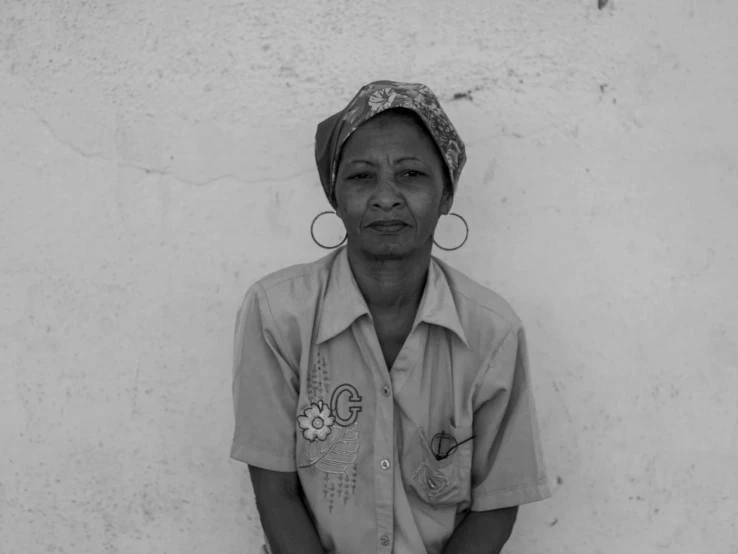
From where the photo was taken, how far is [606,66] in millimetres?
2293

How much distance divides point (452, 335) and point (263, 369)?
0.47m

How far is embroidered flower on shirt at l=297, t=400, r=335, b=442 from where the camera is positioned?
194cm

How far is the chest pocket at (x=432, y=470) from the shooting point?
Answer: 6.38 ft

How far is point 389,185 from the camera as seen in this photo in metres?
1.86

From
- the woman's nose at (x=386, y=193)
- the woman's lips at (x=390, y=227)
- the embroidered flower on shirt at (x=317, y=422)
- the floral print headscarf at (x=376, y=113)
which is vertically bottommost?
the embroidered flower on shirt at (x=317, y=422)

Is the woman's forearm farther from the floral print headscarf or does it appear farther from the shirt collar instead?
the floral print headscarf

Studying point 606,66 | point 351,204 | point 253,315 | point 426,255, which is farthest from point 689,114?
point 253,315

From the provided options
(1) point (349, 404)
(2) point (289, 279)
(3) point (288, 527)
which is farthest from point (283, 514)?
(2) point (289, 279)

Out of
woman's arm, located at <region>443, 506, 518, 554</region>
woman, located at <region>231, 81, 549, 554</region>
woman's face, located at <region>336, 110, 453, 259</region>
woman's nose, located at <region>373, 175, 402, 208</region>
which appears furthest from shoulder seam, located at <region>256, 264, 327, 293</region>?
woman's arm, located at <region>443, 506, 518, 554</region>

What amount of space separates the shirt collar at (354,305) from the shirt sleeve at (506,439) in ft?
0.40

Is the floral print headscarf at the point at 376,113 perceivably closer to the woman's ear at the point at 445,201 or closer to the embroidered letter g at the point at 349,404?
the woman's ear at the point at 445,201

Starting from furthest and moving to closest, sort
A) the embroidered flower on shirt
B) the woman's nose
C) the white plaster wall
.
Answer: the white plaster wall → the embroidered flower on shirt → the woman's nose

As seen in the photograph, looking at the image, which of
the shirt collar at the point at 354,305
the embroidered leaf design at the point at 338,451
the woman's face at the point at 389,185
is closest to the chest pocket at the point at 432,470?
the embroidered leaf design at the point at 338,451

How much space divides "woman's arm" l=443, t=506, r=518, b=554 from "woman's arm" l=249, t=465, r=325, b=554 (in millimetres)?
328
